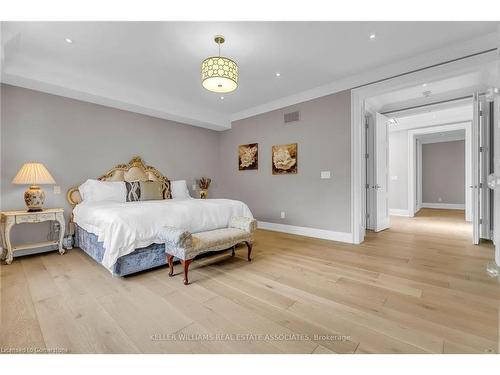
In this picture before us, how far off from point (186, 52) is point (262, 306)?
9.89 ft

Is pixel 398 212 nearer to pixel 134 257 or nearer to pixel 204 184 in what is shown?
pixel 204 184

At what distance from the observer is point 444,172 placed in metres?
9.05

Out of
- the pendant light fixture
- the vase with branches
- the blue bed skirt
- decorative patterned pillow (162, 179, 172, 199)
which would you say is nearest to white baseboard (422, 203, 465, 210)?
the vase with branches

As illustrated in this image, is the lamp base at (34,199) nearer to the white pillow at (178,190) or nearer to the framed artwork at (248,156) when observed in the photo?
the white pillow at (178,190)

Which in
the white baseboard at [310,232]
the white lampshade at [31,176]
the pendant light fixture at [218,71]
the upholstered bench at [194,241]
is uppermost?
the pendant light fixture at [218,71]

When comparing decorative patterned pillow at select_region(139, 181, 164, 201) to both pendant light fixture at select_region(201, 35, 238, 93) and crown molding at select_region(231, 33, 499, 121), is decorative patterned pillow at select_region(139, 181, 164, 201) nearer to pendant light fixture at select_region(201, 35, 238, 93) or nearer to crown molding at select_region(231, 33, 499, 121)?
pendant light fixture at select_region(201, 35, 238, 93)

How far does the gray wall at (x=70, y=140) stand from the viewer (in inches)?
129

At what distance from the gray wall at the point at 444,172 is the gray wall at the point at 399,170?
11.2 ft

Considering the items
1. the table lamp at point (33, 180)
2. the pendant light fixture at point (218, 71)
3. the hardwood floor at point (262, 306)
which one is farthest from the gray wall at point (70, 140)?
the pendant light fixture at point (218, 71)

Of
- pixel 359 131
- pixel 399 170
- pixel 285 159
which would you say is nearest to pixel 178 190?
pixel 285 159

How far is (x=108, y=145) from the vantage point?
4.18 metres

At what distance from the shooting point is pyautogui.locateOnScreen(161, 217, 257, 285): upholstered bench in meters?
2.37

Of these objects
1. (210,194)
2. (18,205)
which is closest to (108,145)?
(18,205)

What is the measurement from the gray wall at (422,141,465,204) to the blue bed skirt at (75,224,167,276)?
10625mm
